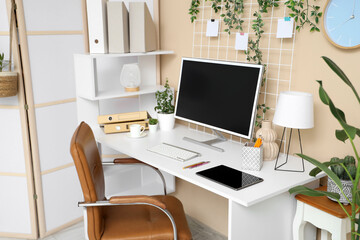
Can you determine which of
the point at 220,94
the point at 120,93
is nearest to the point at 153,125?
the point at 120,93

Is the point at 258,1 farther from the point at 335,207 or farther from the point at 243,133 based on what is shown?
the point at 335,207

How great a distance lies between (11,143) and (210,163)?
146cm

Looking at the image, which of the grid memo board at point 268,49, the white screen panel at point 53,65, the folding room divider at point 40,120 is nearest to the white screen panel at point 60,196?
the folding room divider at point 40,120

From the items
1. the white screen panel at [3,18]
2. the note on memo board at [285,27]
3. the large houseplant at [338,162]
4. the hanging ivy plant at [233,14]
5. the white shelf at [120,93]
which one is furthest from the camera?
the white shelf at [120,93]

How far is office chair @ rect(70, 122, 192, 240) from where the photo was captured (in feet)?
5.73

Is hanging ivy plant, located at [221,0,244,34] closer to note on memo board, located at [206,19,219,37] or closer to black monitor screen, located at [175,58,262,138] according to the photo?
note on memo board, located at [206,19,219,37]

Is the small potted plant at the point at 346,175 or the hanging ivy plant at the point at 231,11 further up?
the hanging ivy plant at the point at 231,11

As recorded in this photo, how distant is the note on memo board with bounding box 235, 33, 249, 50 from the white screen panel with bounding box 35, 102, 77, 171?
1277 mm

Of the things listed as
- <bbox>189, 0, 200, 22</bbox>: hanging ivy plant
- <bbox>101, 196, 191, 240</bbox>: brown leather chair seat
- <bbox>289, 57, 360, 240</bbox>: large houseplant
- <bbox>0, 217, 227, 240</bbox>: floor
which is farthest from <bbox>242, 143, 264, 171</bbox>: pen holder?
<bbox>189, 0, 200, 22</bbox>: hanging ivy plant

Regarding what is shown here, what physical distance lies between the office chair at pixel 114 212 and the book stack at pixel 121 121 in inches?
21.7

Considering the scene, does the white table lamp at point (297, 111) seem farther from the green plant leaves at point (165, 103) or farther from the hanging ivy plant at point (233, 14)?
the green plant leaves at point (165, 103)

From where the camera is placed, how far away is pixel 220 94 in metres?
2.23

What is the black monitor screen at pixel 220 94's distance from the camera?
2061mm

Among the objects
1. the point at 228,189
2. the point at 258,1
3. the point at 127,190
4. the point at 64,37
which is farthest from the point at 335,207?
the point at 64,37
